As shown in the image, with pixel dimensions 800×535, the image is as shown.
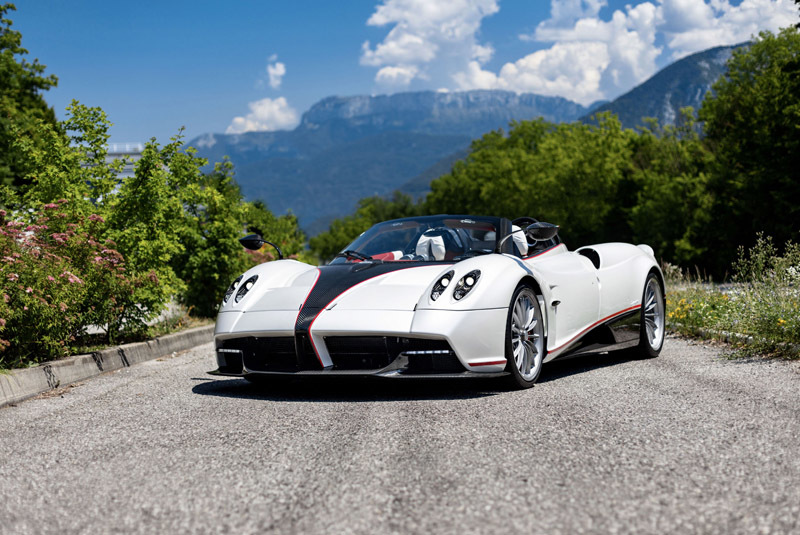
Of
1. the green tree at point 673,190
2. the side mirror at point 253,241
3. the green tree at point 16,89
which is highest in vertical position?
the green tree at point 16,89

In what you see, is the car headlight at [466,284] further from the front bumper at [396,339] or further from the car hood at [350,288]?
the car hood at [350,288]

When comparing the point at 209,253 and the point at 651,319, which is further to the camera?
the point at 209,253

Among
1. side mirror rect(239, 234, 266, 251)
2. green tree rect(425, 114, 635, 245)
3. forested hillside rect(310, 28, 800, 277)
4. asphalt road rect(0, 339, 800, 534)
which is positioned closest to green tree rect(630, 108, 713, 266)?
forested hillside rect(310, 28, 800, 277)

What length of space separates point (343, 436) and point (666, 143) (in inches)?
2316

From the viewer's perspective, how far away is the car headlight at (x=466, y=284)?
5.52 metres

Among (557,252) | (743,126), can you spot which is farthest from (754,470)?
(743,126)

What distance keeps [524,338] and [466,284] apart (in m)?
0.67

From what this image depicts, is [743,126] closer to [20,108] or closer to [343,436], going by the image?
[20,108]

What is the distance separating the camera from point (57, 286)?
289 inches

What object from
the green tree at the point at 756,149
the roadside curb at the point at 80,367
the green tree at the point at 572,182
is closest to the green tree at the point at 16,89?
the roadside curb at the point at 80,367

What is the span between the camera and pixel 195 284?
14273 millimetres

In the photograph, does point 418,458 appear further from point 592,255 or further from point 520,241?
point 592,255

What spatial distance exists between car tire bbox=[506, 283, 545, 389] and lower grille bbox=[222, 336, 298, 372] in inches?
58.8

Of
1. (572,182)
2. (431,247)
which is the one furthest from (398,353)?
(572,182)
